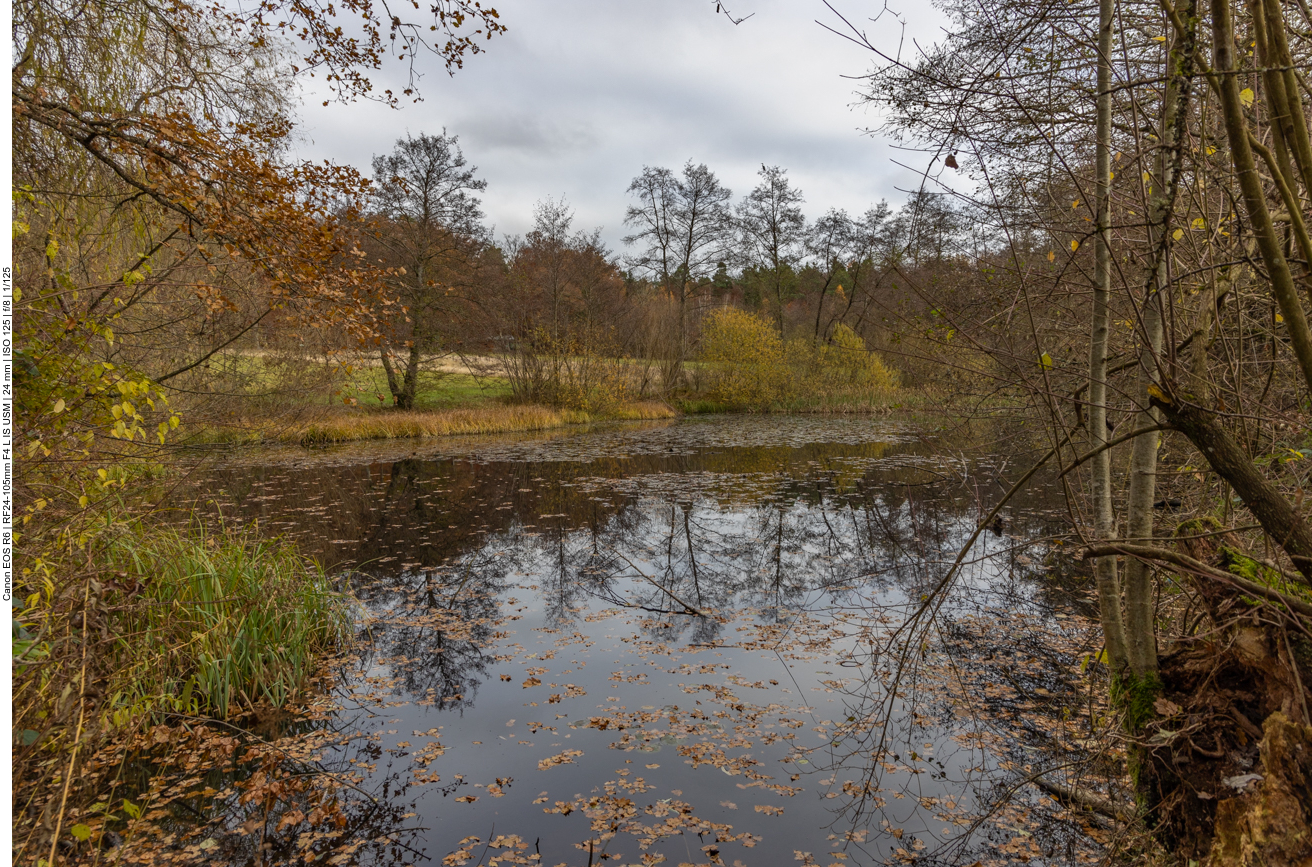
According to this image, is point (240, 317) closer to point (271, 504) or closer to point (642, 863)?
point (271, 504)

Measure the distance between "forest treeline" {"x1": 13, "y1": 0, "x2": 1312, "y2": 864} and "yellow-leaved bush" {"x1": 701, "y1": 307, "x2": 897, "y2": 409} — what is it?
1842cm

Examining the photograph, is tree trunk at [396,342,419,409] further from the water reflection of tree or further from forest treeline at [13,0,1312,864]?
the water reflection of tree

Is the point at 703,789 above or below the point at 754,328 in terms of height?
below

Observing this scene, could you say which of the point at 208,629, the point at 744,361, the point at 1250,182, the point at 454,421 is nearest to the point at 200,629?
the point at 208,629

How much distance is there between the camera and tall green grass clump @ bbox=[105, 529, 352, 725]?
13.1 feet

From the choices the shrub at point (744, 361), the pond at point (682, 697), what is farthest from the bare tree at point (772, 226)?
the pond at point (682, 697)

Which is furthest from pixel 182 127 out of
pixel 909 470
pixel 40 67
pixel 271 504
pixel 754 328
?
pixel 754 328

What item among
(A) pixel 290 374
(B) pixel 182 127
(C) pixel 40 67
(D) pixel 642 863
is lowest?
(D) pixel 642 863

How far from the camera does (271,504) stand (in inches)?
403

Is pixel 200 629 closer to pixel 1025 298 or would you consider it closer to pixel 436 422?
pixel 1025 298

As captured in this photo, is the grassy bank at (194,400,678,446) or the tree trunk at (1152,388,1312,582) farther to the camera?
the grassy bank at (194,400,678,446)

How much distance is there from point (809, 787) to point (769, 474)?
9975 mm

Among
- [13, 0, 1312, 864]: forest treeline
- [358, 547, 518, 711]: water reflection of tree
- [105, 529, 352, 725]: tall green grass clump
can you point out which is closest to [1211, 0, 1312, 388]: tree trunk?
[13, 0, 1312, 864]: forest treeline

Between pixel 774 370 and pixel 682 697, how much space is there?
23235mm
